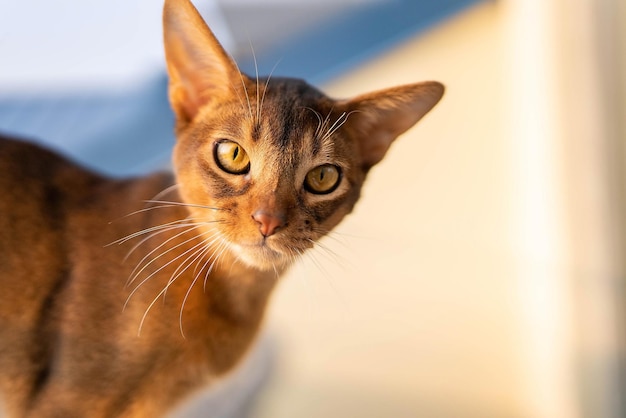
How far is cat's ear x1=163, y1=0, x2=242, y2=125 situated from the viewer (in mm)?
751

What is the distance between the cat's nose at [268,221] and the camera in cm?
77

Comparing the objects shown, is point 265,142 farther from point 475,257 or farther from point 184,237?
point 475,257

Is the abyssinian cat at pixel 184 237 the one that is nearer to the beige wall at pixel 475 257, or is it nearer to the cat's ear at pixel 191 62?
the cat's ear at pixel 191 62

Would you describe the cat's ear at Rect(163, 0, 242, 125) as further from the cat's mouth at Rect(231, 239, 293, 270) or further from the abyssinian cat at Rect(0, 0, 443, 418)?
the cat's mouth at Rect(231, 239, 293, 270)

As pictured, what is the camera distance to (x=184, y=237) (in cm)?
98

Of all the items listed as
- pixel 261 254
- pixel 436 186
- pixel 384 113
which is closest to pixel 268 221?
pixel 261 254

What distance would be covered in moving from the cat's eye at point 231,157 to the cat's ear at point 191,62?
→ 0.27 feet

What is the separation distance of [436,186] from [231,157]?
0.68m

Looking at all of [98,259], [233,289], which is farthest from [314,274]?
[98,259]

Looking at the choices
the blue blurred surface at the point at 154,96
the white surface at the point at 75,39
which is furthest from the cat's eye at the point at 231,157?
the blue blurred surface at the point at 154,96

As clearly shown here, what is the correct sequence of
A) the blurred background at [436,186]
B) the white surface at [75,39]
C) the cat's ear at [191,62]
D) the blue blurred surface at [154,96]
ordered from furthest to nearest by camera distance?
1. the blue blurred surface at [154,96]
2. the blurred background at [436,186]
3. the white surface at [75,39]
4. the cat's ear at [191,62]

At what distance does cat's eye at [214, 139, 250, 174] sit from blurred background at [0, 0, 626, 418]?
30 centimetres

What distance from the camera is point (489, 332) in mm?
1361

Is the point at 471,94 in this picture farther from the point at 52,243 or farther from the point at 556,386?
the point at 52,243
